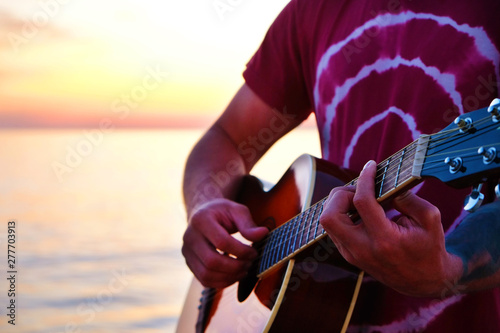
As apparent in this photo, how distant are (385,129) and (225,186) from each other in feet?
1.61

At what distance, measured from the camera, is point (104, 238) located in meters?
4.47

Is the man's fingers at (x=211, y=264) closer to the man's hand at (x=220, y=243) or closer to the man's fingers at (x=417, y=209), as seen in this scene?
the man's hand at (x=220, y=243)

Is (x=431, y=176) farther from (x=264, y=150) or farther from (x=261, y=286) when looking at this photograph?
(x=264, y=150)

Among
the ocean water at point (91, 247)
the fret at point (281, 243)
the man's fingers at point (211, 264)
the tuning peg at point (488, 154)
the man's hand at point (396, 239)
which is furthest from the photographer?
the ocean water at point (91, 247)

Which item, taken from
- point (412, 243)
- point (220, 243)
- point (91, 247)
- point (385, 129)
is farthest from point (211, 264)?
point (91, 247)

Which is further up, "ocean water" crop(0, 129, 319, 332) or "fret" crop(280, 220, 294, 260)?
"fret" crop(280, 220, 294, 260)

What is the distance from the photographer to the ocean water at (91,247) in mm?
3158

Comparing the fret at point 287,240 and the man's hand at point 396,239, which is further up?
the man's hand at point 396,239

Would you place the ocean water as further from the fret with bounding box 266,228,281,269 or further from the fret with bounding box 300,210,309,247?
the fret with bounding box 300,210,309,247

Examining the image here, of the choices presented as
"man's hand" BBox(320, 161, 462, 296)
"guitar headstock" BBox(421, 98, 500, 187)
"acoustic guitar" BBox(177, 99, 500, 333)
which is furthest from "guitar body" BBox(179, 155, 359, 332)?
"guitar headstock" BBox(421, 98, 500, 187)

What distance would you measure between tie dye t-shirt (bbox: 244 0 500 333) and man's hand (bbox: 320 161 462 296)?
19 centimetres

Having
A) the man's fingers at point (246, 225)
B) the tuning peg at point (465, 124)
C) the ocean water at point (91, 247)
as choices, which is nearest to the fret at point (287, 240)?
the man's fingers at point (246, 225)

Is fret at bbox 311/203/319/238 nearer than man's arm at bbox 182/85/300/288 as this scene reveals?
Yes

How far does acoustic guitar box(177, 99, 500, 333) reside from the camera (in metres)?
0.84
